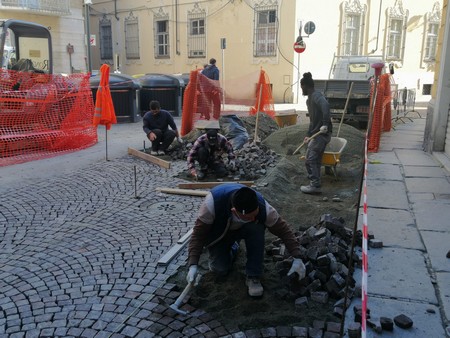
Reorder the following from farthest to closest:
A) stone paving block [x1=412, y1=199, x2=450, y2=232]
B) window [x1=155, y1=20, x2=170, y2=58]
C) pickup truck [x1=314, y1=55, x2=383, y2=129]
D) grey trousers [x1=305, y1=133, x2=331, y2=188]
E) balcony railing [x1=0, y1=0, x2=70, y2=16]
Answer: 1. window [x1=155, y1=20, x2=170, y2=58]
2. balcony railing [x1=0, y1=0, x2=70, y2=16]
3. pickup truck [x1=314, y1=55, x2=383, y2=129]
4. grey trousers [x1=305, y1=133, x2=331, y2=188]
5. stone paving block [x1=412, y1=199, x2=450, y2=232]

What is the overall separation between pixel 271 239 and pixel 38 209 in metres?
3.23

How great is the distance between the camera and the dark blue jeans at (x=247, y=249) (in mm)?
3678

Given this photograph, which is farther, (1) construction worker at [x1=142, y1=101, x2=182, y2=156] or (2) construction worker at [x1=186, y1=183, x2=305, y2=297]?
(1) construction worker at [x1=142, y1=101, x2=182, y2=156]

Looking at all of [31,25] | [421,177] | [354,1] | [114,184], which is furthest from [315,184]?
[354,1]

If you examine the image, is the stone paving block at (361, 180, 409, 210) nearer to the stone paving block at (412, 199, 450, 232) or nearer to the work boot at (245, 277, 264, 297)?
the stone paving block at (412, 199, 450, 232)

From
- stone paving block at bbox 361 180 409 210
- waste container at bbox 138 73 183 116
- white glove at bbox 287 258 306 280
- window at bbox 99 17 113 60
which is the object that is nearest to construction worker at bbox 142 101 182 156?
stone paving block at bbox 361 180 409 210

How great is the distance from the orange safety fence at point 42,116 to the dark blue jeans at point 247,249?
6.20 m

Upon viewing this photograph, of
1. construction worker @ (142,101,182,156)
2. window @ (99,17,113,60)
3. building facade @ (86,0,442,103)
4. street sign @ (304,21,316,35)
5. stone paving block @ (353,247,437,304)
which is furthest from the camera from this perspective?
window @ (99,17,113,60)

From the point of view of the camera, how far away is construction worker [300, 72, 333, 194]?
655 centimetres

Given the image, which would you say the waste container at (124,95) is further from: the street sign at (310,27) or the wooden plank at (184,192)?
the street sign at (310,27)

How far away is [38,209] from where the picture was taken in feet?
19.2

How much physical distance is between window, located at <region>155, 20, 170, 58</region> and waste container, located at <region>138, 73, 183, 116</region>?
11736 mm

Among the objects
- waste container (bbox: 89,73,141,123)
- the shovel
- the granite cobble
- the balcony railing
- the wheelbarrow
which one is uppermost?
the balcony railing

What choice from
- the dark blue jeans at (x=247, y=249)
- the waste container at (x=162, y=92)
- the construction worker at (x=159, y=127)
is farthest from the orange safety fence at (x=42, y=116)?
the dark blue jeans at (x=247, y=249)
